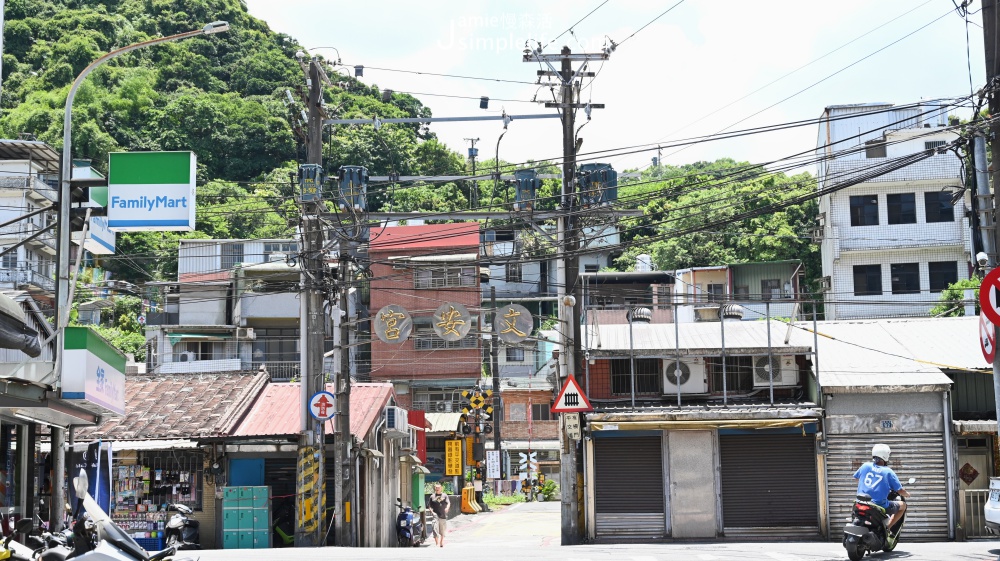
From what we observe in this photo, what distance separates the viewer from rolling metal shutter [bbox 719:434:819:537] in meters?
24.5

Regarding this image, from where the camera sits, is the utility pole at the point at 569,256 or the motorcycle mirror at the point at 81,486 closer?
the motorcycle mirror at the point at 81,486

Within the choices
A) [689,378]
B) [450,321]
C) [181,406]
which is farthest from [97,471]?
[689,378]

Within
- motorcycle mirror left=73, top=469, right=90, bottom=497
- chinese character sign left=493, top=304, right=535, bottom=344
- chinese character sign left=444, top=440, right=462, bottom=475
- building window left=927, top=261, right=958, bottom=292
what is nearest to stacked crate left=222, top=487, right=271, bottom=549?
chinese character sign left=493, top=304, right=535, bottom=344

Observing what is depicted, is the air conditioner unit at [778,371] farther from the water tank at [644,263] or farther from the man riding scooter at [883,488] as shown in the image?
the water tank at [644,263]

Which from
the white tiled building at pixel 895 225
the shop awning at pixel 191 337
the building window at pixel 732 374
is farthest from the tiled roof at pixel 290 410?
the white tiled building at pixel 895 225

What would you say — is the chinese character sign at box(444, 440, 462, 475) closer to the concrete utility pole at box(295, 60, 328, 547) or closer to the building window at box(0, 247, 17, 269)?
the building window at box(0, 247, 17, 269)

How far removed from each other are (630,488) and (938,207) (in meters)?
32.4

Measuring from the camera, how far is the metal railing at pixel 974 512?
22.7 m

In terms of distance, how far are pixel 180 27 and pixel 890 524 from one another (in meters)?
82.5

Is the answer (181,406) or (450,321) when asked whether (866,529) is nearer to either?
(450,321)

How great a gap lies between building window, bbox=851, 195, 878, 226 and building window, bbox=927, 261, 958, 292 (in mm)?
3485

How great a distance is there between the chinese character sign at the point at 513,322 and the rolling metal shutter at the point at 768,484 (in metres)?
5.36

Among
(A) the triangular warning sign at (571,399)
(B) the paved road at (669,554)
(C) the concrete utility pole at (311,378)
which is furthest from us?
(C) the concrete utility pole at (311,378)

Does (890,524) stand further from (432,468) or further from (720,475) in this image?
(432,468)
